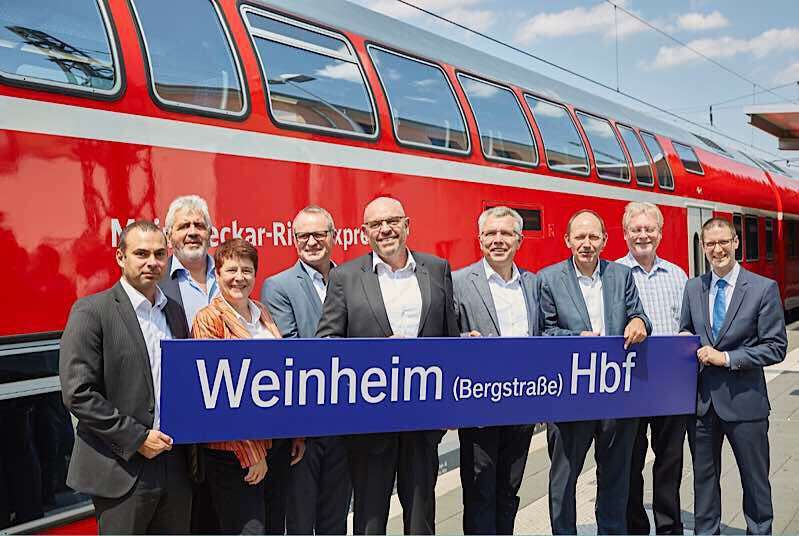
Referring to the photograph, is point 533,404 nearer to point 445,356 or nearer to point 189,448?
point 445,356

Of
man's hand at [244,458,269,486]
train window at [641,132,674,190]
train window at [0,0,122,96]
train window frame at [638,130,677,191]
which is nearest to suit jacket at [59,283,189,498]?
man's hand at [244,458,269,486]

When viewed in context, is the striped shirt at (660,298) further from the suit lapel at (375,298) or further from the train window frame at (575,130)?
the train window frame at (575,130)

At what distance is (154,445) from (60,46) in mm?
2173

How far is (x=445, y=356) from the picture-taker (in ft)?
12.3

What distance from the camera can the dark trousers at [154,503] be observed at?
3006 mm

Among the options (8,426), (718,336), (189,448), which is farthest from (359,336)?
(718,336)

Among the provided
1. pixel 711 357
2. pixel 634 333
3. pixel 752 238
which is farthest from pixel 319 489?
pixel 752 238

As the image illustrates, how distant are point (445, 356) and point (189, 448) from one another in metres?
1.21

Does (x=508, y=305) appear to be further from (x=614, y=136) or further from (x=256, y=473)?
(x=614, y=136)

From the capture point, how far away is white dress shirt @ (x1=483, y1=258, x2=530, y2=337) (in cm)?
417

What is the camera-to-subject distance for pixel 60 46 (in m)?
4.01

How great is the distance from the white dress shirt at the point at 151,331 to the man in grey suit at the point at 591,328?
2075mm

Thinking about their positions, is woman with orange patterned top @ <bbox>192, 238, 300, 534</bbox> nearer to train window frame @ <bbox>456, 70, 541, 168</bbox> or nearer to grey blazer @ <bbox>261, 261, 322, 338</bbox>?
grey blazer @ <bbox>261, 261, 322, 338</bbox>

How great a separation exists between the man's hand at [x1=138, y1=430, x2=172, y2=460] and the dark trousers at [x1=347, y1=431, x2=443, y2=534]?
97 centimetres
